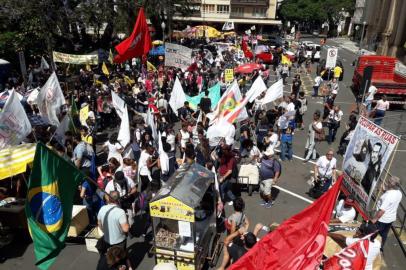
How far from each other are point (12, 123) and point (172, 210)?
4.91 meters

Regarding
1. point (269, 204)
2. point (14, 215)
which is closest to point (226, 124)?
point (269, 204)

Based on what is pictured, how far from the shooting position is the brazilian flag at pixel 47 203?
5258 mm

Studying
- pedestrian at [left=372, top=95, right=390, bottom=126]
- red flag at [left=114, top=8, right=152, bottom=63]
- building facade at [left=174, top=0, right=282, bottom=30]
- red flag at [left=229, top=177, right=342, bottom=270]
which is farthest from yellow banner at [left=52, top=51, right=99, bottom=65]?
building facade at [left=174, top=0, right=282, bottom=30]

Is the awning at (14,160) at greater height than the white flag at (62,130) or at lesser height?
greater

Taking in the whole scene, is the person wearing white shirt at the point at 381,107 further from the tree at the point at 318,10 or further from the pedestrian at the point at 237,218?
the tree at the point at 318,10

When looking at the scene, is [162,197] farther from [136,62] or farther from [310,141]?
[136,62]

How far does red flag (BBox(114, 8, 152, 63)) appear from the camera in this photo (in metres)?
14.0

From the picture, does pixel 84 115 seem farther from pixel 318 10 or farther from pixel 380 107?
pixel 318 10

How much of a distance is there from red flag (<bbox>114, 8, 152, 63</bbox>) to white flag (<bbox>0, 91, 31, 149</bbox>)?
18.1ft

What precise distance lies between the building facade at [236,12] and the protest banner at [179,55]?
6270cm

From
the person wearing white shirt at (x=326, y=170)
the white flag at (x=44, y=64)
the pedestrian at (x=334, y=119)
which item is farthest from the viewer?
the white flag at (x=44, y=64)

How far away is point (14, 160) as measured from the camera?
7.80 metres

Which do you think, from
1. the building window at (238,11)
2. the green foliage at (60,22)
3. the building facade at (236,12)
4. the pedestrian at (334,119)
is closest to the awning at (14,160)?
the pedestrian at (334,119)

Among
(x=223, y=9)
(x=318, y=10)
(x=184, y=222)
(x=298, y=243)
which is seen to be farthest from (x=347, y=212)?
(x=318, y=10)
